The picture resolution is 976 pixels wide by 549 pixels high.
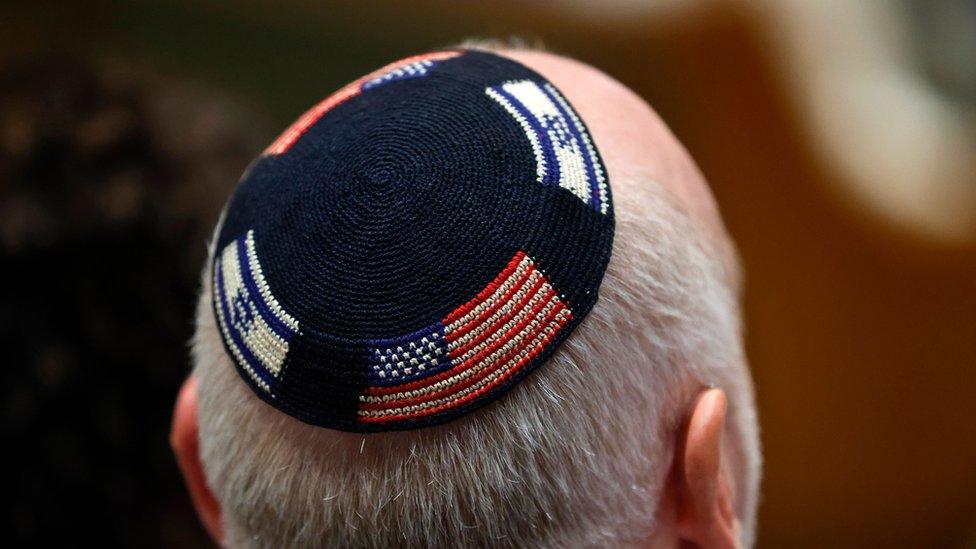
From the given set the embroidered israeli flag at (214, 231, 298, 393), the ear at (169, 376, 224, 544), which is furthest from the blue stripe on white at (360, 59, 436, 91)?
the ear at (169, 376, 224, 544)

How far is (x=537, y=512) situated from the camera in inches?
23.0

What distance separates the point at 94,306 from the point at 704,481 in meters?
0.88

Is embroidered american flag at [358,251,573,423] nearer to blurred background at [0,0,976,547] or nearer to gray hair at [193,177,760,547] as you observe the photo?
gray hair at [193,177,760,547]

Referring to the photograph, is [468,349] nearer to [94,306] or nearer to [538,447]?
[538,447]

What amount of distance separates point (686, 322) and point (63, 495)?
946 mm

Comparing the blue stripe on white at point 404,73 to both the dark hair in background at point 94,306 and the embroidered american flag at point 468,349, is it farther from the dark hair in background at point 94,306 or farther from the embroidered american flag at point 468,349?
the dark hair in background at point 94,306

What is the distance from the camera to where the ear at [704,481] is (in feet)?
1.99

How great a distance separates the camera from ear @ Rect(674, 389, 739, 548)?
0.61 m

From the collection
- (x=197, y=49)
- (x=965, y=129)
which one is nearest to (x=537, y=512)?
(x=965, y=129)

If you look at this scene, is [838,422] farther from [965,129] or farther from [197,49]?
[197,49]

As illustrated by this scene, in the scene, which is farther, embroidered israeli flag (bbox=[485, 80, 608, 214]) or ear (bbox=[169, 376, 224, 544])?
ear (bbox=[169, 376, 224, 544])

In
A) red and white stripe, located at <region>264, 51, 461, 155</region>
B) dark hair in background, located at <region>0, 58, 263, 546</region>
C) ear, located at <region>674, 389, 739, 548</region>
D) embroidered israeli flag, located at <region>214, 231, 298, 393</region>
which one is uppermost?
red and white stripe, located at <region>264, 51, 461, 155</region>

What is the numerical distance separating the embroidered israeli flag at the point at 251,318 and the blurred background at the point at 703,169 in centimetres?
62

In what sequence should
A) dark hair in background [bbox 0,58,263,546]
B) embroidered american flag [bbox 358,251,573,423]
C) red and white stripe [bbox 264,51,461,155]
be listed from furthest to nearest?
dark hair in background [bbox 0,58,263,546] < red and white stripe [bbox 264,51,461,155] < embroidered american flag [bbox 358,251,573,423]
